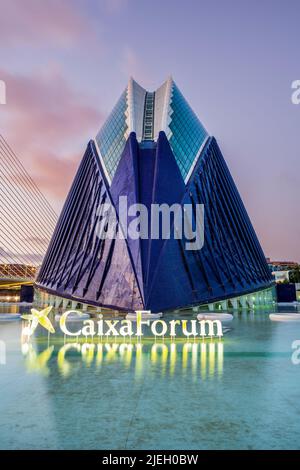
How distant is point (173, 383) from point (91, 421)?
3244mm

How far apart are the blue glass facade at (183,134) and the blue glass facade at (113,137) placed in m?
6.06

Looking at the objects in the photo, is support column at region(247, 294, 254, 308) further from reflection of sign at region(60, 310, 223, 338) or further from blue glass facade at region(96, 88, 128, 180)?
blue glass facade at region(96, 88, 128, 180)

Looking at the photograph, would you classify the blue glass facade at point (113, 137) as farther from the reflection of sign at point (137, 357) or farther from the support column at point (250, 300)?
the reflection of sign at point (137, 357)

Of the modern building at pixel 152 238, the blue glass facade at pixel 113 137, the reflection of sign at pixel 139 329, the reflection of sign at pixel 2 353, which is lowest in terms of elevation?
the reflection of sign at pixel 2 353

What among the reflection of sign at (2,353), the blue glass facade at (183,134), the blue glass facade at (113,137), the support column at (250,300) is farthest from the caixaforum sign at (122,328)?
the blue glass facade at (113,137)

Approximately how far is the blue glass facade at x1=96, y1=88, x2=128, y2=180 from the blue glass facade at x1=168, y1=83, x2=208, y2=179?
19.9ft

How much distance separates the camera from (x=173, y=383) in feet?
30.7

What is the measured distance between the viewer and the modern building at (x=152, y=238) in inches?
1271

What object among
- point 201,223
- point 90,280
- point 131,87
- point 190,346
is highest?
point 131,87

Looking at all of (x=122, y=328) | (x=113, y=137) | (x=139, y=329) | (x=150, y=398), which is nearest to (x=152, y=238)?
(x=122, y=328)

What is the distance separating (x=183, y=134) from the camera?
45000 millimetres

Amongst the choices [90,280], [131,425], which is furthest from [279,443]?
[90,280]
